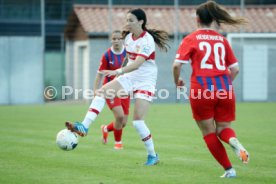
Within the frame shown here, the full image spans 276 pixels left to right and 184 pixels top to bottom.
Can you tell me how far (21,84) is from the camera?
1145 inches

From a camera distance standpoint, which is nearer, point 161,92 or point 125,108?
point 125,108

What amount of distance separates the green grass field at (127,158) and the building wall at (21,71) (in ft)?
37.9

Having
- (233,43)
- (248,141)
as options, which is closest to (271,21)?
(233,43)

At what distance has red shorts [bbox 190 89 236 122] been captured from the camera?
26.5 ft

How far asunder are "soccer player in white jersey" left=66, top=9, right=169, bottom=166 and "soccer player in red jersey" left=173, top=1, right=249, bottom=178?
164cm

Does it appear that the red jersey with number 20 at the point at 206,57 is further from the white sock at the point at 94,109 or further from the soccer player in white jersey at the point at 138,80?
the white sock at the point at 94,109

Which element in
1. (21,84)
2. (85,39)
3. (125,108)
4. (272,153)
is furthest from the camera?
(85,39)

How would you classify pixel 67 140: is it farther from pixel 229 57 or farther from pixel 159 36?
pixel 229 57

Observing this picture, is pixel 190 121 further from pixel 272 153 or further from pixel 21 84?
pixel 21 84

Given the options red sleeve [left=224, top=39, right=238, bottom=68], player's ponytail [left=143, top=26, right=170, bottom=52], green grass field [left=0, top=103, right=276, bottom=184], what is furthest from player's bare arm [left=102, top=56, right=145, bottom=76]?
red sleeve [left=224, top=39, right=238, bottom=68]

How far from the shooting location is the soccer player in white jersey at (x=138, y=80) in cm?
977

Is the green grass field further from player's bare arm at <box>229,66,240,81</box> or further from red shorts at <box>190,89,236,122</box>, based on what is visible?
player's bare arm at <box>229,66,240,81</box>

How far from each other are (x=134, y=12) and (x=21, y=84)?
64.7 feet

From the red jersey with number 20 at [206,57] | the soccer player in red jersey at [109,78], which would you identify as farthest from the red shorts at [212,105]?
the soccer player in red jersey at [109,78]
